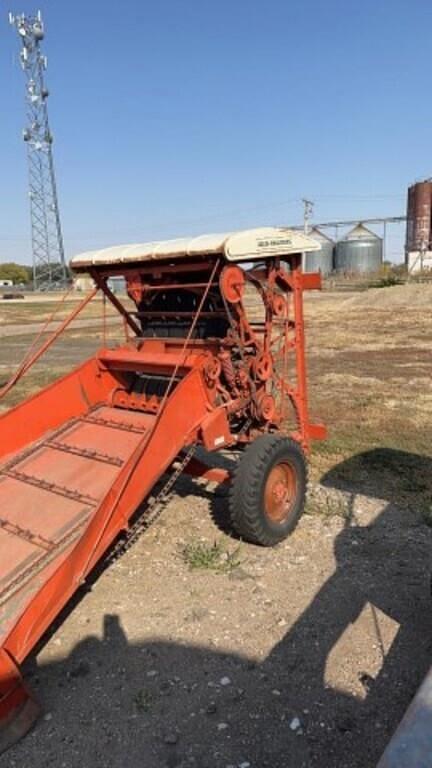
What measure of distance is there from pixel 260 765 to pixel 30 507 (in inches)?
86.1

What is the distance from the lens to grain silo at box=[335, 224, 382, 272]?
243 ft

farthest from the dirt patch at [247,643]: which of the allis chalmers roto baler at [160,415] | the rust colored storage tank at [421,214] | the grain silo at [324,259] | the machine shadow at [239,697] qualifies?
the grain silo at [324,259]

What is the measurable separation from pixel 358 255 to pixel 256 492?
7387 cm

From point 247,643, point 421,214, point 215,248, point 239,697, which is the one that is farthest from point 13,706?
point 421,214

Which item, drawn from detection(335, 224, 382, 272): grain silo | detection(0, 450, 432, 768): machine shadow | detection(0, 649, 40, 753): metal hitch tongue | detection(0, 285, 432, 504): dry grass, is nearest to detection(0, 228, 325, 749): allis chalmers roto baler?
detection(0, 649, 40, 753): metal hitch tongue

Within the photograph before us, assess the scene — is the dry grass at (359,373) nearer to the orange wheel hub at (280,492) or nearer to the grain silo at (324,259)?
the orange wheel hub at (280,492)

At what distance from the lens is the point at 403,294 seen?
32.3 meters

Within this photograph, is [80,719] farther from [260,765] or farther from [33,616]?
[260,765]

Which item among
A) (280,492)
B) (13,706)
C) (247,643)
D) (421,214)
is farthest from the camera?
(421,214)

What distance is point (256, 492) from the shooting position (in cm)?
461

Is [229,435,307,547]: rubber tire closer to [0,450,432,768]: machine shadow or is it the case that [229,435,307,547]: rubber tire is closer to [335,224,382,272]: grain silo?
[0,450,432,768]: machine shadow

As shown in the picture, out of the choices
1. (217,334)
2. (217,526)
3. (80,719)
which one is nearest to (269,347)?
(217,334)

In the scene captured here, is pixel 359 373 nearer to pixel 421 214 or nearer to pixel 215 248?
pixel 215 248

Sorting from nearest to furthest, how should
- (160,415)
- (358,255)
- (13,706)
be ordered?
(13,706), (160,415), (358,255)
